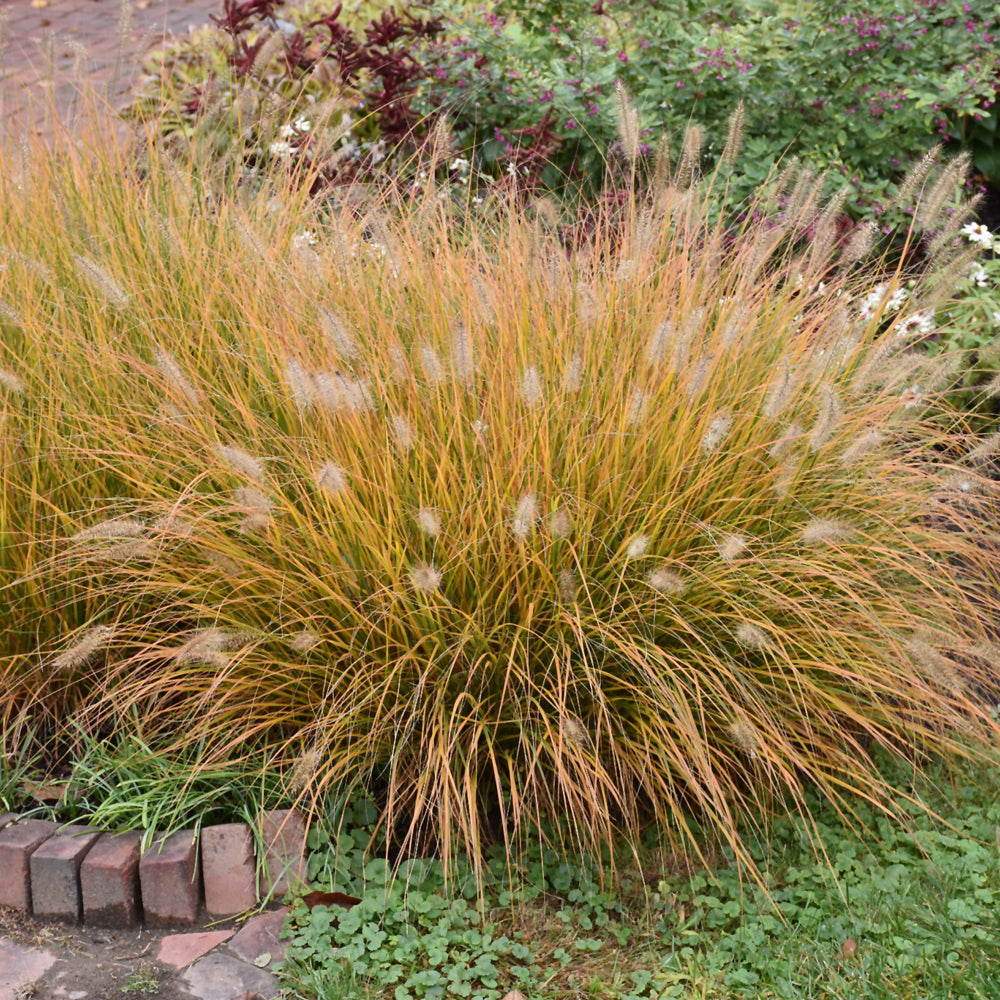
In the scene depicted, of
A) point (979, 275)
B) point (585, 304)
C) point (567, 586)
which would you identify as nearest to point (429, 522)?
point (567, 586)

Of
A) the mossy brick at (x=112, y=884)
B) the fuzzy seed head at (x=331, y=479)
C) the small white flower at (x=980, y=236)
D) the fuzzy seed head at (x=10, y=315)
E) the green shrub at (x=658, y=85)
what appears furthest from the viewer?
the green shrub at (x=658, y=85)

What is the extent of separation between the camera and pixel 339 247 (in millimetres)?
3086

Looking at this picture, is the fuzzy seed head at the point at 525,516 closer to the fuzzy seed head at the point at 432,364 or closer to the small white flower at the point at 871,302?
the fuzzy seed head at the point at 432,364

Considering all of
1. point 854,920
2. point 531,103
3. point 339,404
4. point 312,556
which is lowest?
point 854,920

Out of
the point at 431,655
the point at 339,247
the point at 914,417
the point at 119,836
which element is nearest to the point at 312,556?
the point at 431,655

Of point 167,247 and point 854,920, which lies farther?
point 167,247

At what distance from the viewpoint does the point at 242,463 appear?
235cm

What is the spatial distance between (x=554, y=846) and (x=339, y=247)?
5.37 ft

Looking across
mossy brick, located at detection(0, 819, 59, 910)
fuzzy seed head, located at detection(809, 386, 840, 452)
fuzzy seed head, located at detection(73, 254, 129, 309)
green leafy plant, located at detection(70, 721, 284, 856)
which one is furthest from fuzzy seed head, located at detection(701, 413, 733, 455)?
mossy brick, located at detection(0, 819, 59, 910)

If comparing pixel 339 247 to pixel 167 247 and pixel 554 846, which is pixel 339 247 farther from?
pixel 554 846

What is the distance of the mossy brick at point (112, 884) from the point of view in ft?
7.92

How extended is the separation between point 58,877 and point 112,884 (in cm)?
12

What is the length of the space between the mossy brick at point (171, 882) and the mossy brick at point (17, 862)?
245mm

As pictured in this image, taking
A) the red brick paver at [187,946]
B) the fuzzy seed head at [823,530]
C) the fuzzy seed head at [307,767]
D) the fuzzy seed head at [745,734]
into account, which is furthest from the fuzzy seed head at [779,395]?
the red brick paver at [187,946]
